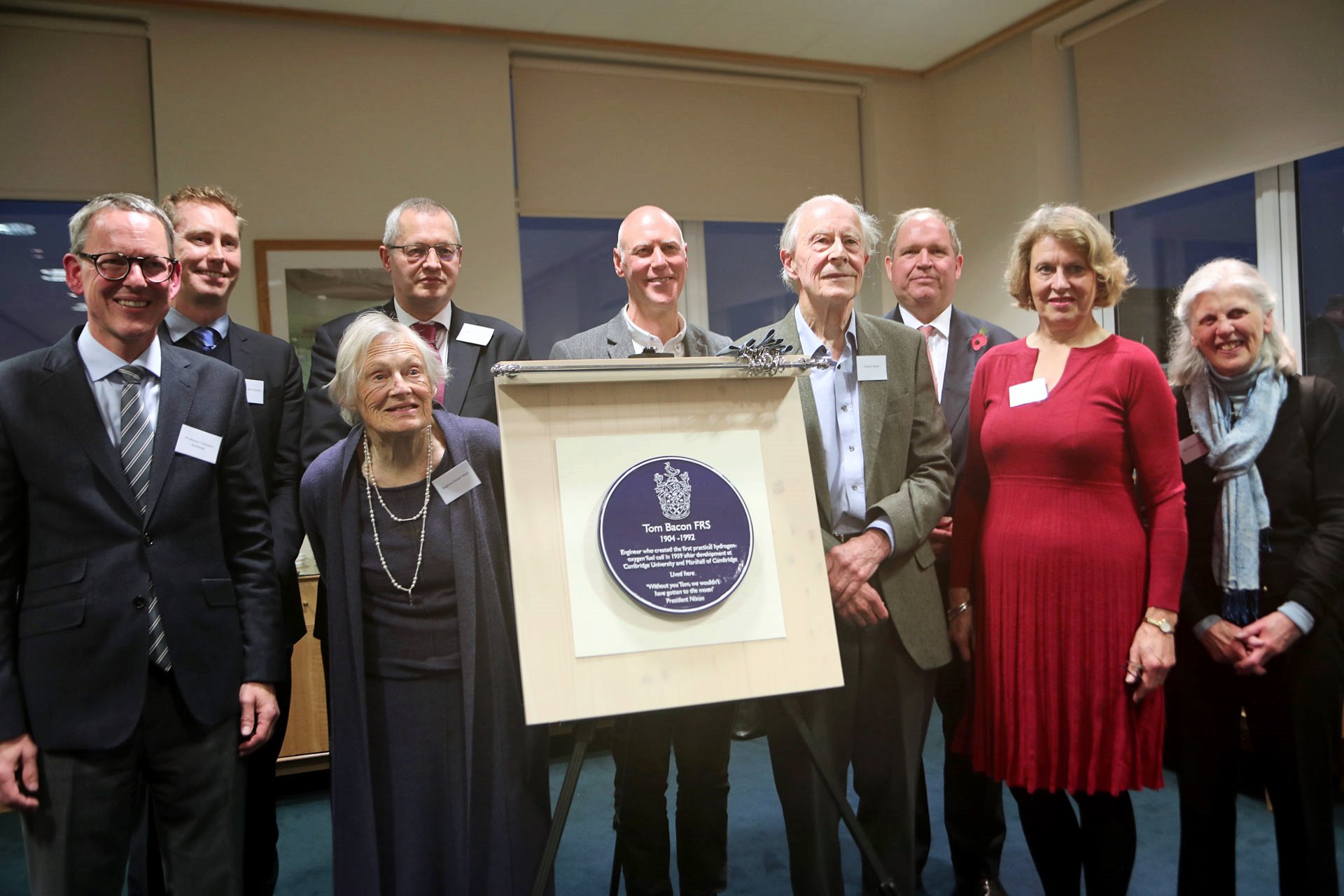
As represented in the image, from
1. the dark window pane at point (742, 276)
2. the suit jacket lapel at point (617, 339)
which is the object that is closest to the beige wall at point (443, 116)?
the dark window pane at point (742, 276)

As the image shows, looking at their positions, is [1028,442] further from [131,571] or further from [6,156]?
[6,156]

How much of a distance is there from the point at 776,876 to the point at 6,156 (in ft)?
15.5

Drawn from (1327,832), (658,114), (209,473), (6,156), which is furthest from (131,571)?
(658,114)

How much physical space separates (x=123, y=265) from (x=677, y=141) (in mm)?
4150

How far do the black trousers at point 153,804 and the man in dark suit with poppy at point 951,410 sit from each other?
1729 millimetres

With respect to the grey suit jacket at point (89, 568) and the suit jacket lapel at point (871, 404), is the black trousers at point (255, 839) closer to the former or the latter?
the grey suit jacket at point (89, 568)

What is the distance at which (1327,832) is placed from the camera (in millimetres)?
2068

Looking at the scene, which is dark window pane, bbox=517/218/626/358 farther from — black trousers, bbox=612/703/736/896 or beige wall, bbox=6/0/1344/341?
black trousers, bbox=612/703/736/896

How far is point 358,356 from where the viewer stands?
1951 mm

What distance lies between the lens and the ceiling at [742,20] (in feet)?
14.9

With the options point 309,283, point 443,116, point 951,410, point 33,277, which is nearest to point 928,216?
point 951,410

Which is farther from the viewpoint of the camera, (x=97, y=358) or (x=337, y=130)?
(x=337, y=130)

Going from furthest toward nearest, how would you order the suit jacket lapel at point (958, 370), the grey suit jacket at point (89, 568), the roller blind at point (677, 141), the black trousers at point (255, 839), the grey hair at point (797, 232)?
the roller blind at point (677, 141) < the suit jacket lapel at point (958, 370) < the black trousers at point (255, 839) < the grey hair at point (797, 232) < the grey suit jacket at point (89, 568)

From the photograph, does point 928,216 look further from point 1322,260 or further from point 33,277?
point 33,277
